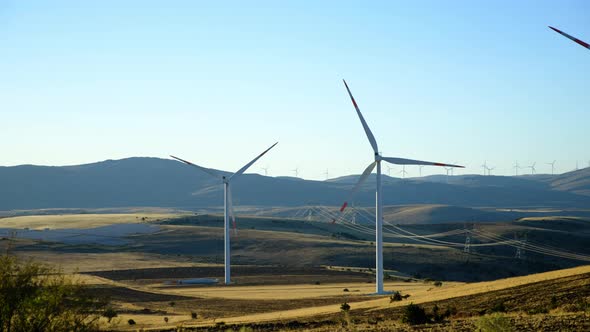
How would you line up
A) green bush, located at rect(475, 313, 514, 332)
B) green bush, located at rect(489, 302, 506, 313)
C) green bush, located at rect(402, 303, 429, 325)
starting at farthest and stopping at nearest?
green bush, located at rect(489, 302, 506, 313), green bush, located at rect(402, 303, 429, 325), green bush, located at rect(475, 313, 514, 332)

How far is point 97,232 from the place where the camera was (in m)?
134

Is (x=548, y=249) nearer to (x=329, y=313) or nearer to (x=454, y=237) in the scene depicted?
(x=454, y=237)

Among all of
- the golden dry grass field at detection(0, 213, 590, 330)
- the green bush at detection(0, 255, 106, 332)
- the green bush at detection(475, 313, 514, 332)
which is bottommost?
the golden dry grass field at detection(0, 213, 590, 330)

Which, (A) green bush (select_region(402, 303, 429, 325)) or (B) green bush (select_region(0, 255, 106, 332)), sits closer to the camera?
(B) green bush (select_region(0, 255, 106, 332))

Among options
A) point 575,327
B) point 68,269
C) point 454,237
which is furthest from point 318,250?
point 575,327

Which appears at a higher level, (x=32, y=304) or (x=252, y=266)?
(x=32, y=304)

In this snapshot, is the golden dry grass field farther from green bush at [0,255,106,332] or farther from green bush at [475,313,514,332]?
green bush at [475,313,514,332]

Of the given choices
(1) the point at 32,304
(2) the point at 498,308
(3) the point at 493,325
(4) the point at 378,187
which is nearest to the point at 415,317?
(2) the point at 498,308

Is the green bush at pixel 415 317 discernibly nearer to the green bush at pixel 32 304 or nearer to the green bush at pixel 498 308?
the green bush at pixel 498 308

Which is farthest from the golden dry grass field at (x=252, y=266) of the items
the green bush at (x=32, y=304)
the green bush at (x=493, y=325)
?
the green bush at (x=493, y=325)

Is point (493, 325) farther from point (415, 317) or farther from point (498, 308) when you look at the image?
point (498, 308)

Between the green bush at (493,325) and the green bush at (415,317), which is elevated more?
the green bush at (493,325)

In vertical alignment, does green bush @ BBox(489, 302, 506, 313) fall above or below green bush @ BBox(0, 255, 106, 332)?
below

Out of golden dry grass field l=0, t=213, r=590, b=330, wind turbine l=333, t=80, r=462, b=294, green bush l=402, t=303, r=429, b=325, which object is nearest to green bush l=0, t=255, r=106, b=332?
golden dry grass field l=0, t=213, r=590, b=330
